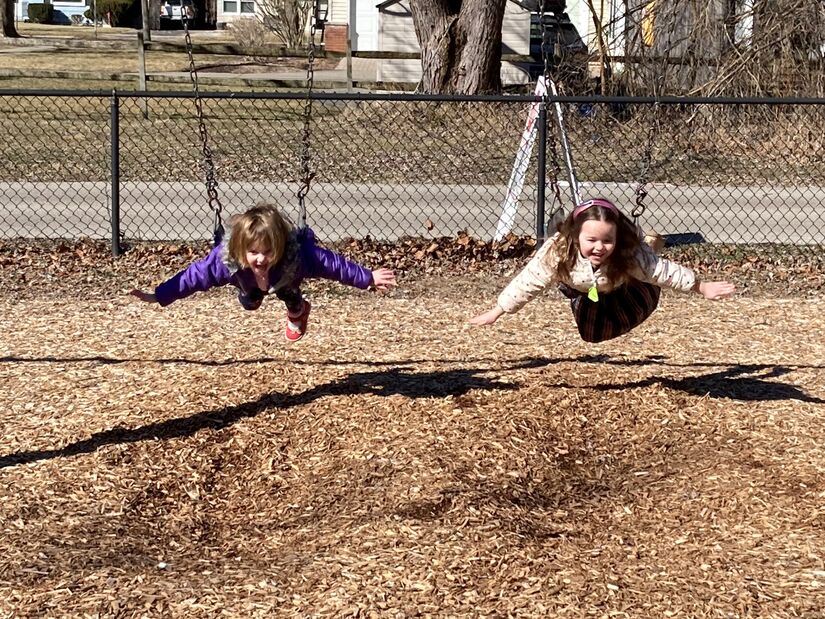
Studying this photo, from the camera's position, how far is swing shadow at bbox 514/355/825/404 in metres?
5.95

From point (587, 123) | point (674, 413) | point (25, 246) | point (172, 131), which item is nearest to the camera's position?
point (674, 413)

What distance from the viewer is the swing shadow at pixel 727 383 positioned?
234 inches

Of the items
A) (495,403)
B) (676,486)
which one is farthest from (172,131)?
(676,486)

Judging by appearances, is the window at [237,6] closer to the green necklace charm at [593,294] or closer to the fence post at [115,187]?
the fence post at [115,187]

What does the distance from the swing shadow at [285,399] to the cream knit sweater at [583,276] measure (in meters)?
0.84

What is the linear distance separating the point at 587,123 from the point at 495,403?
28.8ft

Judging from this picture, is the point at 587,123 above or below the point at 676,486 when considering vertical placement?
above

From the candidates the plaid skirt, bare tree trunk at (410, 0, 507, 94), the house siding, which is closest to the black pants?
the plaid skirt

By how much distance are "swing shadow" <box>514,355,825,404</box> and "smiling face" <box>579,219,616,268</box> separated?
1.18 m

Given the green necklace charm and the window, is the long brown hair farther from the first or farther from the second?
the window

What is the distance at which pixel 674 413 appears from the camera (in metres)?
5.56

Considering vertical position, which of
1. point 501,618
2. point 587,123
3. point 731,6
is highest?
point 731,6

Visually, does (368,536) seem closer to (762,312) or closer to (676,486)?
(676,486)

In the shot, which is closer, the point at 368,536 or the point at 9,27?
the point at 368,536
